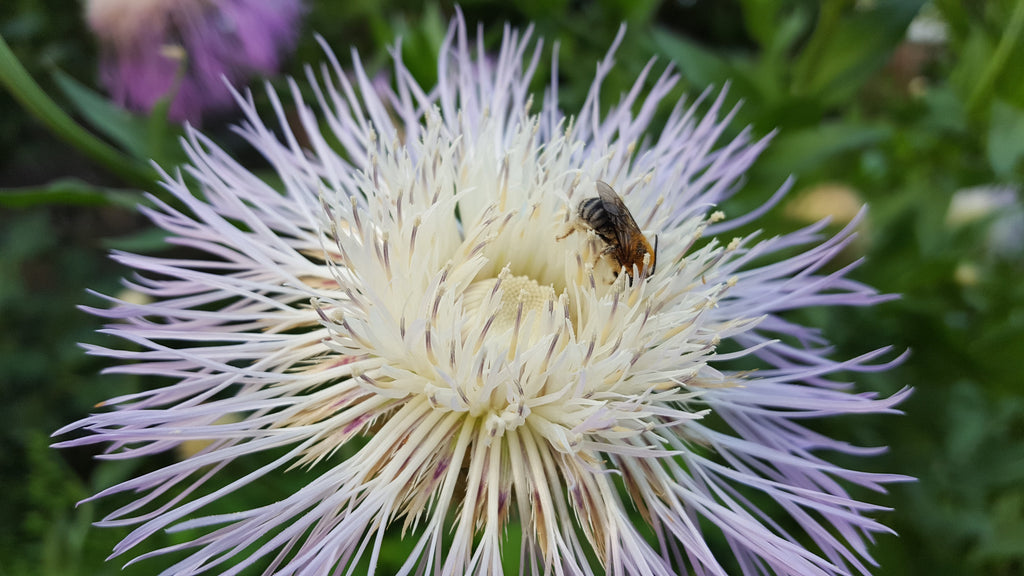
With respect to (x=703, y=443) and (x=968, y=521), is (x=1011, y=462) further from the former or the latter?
(x=703, y=443)

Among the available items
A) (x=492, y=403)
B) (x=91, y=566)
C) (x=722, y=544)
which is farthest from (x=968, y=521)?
(x=91, y=566)

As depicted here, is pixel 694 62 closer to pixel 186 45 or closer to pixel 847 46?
pixel 847 46

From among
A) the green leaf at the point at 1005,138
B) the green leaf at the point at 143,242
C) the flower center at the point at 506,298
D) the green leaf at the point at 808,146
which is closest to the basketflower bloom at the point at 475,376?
the flower center at the point at 506,298

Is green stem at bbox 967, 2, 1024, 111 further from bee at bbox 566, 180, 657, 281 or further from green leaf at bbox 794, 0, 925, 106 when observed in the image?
bee at bbox 566, 180, 657, 281

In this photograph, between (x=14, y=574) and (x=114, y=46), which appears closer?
(x=14, y=574)

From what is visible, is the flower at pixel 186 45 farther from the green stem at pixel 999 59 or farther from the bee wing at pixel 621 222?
the green stem at pixel 999 59

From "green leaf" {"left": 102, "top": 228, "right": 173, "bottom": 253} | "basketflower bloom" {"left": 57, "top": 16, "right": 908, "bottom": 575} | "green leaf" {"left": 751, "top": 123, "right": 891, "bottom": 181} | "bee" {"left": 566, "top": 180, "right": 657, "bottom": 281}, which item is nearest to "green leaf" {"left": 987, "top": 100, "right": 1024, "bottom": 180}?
"green leaf" {"left": 751, "top": 123, "right": 891, "bottom": 181}
